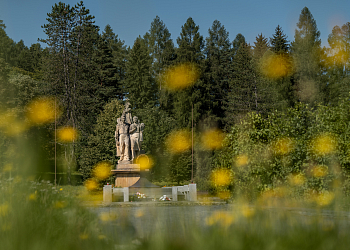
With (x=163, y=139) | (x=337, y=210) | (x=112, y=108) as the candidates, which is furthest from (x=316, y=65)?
(x=337, y=210)

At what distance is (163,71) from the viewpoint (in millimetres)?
57094

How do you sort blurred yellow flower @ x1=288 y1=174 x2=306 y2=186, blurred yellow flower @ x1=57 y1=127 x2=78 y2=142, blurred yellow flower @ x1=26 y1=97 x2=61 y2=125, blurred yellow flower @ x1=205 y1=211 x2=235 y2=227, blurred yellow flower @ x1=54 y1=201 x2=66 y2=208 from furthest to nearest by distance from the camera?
blurred yellow flower @ x1=57 y1=127 x2=78 y2=142 < blurred yellow flower @ x1=26 y1=97 x2=61 y2=125 < blurred yellow flower @ x1=288 y1=174 x2=306 y2=186 < blurred yellow flower @ x1=54 y1=201 x2=66 y2=208 < blurred yellow flower @ x1=205 y1=211 x2=235 y2=227

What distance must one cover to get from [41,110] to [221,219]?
36.3 metres

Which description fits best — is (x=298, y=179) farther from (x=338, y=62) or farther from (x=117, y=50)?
(x=117, y=50)

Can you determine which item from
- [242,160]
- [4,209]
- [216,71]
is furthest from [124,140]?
[216,71]

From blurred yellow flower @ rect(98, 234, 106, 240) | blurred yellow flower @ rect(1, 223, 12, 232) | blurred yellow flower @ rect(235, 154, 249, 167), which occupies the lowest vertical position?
blurred yellow flower @ rect(98, 234, 106, 240)

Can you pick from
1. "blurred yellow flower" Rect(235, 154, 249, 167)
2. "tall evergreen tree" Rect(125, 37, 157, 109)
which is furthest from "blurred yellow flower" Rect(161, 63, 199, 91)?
"blurred yellow flower" Rect(235, 154, 249, 167)

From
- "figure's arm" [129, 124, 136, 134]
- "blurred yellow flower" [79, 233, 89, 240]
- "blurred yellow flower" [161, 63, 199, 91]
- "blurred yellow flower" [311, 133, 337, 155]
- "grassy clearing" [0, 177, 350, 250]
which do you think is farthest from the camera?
"blurred yellow flower" [161, 63, 199, 91]

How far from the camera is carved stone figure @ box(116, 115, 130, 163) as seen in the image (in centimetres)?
2305

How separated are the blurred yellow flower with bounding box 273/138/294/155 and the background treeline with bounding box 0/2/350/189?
19820mm

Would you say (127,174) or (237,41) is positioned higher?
(237,41)

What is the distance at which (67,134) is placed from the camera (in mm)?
37688

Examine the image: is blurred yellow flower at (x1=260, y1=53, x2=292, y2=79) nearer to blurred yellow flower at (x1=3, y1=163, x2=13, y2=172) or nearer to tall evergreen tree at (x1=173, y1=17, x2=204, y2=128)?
tall evergreen tree at (x1=173, y1=17, x2=204, y2=128)

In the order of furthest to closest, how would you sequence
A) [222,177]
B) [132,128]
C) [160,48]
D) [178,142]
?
[160,48], [178,142], [132,128], [222,177]
